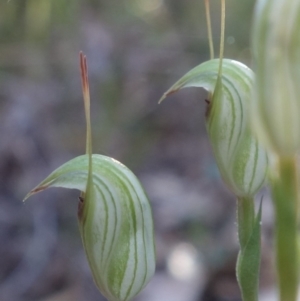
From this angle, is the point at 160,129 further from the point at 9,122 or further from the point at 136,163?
the point at 9,122

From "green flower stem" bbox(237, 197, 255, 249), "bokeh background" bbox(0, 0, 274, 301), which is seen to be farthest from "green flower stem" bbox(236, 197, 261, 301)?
"bokeh background" bbox(0, 0, 274, 301)

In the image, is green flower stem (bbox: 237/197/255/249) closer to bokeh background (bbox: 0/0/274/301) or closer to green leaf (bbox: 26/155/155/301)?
green leaf (bbox: 26/155/155/301)

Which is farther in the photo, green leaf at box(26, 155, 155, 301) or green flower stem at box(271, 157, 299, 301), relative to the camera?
green leaf at box(26, 155, 155, 301)

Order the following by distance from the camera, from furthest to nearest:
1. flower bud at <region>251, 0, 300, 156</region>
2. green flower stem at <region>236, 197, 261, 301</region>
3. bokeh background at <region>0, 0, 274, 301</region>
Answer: bokeh background at <region>0, 0, 274, 301</region> < green flower stem at <region>236, 197, 261, 301</region> < flower bud at <region>251, 0, 300, 156</region>

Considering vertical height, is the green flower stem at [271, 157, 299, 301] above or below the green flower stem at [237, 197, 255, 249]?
above

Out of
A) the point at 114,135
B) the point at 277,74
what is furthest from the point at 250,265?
the point at 114,135

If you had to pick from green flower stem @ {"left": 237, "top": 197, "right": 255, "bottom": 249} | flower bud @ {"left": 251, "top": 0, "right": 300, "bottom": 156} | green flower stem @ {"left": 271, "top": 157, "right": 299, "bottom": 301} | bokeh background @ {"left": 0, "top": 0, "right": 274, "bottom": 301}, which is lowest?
bokeh background @ {"left": 0, "top": 0, "right": 274, "bottom": 301}

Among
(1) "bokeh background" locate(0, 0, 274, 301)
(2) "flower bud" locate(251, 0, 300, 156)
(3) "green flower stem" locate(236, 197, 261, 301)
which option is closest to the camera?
(2) "flower bud" locate(251, 0, 300, 156)

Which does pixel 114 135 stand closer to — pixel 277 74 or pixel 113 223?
pixel 113 223

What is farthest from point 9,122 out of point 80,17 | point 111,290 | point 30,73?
point 111,290
